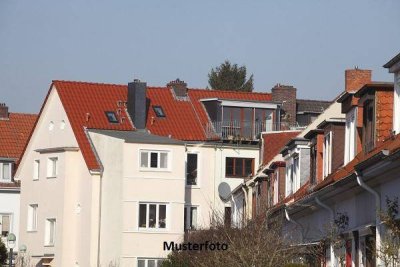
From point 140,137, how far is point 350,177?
44.8 metres

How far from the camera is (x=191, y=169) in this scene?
79.1 m

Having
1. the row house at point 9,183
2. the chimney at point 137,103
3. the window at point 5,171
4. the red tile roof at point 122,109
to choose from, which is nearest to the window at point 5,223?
the row house at point 9,183

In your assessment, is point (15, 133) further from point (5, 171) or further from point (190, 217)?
point (190, 217)

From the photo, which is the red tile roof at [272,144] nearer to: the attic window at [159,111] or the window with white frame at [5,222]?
the attic window at [159,111]

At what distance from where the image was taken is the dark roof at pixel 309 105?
84.6 m

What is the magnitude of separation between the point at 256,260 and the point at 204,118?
45.4 m

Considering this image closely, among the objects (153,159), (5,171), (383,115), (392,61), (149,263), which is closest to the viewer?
(392,61)

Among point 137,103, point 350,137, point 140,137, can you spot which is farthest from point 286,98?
point 350,137

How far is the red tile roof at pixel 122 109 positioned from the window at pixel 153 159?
2.83m

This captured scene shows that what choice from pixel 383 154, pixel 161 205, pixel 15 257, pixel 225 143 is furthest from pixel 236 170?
pixel 383 154

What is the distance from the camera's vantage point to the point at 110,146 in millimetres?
72812

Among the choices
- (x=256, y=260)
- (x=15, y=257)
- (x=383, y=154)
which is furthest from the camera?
(x=15, y=257)

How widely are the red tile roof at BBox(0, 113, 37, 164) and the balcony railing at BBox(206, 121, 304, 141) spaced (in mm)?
13678

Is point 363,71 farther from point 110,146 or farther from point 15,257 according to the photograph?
point 15,257
